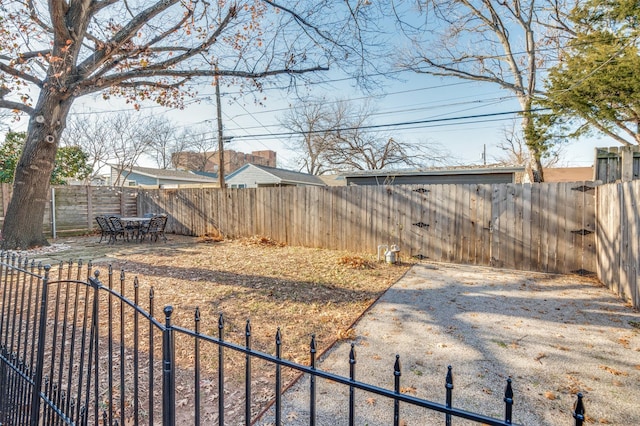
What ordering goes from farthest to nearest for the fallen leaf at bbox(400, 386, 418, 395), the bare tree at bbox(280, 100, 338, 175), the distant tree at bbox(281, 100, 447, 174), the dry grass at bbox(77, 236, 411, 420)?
1. the bare tree at bbox(280, 100, 338, 175)
2. the distant tree at bbox(281, 100, 447, 174)
3. the dry grass at bbox(77, 236, 411, 420)
4. the fallen leaf at bbox(400, 386, 418, 395)

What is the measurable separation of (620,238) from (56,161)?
18058 mm

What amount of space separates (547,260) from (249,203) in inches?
292

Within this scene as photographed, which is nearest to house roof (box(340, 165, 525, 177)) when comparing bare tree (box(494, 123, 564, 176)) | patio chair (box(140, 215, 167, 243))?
patio chair (box(140, 215, 167, 243))

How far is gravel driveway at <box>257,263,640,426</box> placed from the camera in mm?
2189

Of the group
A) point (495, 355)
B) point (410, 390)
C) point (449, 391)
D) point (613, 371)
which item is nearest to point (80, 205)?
point (410, 390)

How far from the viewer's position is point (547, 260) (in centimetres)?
611

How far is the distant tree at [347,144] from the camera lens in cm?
2172

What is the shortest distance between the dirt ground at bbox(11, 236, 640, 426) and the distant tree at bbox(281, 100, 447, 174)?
15.6 m

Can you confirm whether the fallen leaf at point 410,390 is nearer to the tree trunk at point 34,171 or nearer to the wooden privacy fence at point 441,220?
the wooden privacy fence at point 441,220

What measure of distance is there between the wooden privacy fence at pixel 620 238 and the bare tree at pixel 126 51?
16.4ft

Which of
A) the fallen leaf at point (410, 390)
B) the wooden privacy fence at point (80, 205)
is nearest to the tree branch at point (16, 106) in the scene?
the wooden privacy fence at point (80, 205)

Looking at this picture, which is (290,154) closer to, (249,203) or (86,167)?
(86,167)

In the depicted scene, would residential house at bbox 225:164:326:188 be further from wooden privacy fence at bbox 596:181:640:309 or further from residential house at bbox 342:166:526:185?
wooden privacy fence at bbox 596:181:640:309

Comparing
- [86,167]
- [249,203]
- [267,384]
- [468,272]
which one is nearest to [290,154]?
[86,167]
